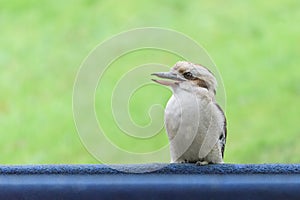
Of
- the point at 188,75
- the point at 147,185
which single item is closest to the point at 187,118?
the point at 188,75

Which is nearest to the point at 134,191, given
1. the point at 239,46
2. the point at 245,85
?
the point at 245,85

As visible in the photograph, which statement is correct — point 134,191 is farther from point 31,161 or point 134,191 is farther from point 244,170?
point 31,161

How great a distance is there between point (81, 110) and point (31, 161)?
1867 millimetres

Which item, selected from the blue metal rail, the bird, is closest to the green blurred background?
the bird

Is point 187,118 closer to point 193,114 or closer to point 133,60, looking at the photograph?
point 193,114

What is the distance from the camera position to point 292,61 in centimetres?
463

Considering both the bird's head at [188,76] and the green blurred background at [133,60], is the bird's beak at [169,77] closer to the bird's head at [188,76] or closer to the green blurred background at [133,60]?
the bird's head at [188,76]

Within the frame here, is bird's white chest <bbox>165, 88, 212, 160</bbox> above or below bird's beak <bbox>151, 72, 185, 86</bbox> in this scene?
below

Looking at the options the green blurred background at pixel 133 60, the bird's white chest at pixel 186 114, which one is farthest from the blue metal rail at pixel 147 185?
the green blurred background at pixel 133 60

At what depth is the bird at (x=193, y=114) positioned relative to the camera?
213cm

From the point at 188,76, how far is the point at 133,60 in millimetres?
2417

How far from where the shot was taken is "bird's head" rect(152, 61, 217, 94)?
6.95 ft

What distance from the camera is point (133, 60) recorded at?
4.55 m

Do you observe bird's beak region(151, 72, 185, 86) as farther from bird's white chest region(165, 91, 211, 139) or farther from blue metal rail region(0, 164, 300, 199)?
blue metal rail region(0, 164, 300, 199)
